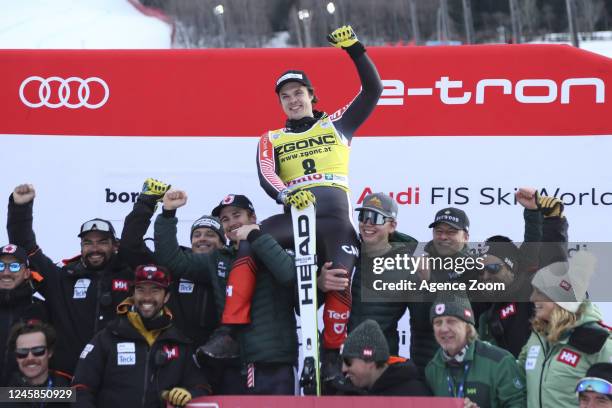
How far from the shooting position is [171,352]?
599 cm

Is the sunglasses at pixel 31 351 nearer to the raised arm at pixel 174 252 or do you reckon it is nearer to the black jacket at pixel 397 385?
the raised arm at pixel 174 252

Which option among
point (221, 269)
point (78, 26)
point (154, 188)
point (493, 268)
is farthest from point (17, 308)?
point (78, 26)

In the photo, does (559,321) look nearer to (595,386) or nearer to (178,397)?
(595,386)

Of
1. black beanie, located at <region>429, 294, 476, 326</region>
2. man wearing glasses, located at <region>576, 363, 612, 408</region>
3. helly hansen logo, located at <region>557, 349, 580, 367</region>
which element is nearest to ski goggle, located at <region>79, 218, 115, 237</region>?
black beanie, located at <region>429, 294, 476, 326</region>

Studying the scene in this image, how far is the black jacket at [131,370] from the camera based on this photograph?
19.2ft

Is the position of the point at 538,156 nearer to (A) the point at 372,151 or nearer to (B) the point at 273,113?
(A) the point at 372,151

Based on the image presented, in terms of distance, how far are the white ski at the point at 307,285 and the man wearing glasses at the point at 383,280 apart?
11 centimetres

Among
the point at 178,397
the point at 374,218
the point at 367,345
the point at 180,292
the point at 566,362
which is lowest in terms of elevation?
the point at 178,397

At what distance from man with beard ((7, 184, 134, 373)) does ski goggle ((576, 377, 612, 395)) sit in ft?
9.72

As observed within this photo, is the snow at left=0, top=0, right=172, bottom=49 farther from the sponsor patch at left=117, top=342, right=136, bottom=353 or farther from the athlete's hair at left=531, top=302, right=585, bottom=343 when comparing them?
the athlete's hair at left=531, top=302, right=585, bottom=343

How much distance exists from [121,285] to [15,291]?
0.65m

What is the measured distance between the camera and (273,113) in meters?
8.25

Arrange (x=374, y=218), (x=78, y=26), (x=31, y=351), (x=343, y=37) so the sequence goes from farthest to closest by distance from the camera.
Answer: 1. (x=78, y=26)
2. (x=343, y=37)
3. (x=374, y=218)
4. (x=31, y=351)

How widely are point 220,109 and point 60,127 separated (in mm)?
1284
